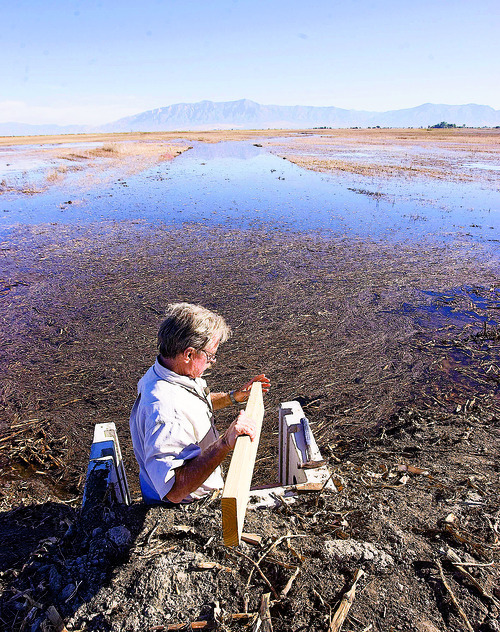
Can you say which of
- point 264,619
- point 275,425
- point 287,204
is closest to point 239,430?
point 264,619

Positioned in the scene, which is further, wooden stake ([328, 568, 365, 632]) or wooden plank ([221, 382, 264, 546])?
wooden plank ([221, 382, 264, 546])

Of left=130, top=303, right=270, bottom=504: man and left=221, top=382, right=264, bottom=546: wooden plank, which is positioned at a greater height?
left=130, top=303, right=270, bottom=504: man

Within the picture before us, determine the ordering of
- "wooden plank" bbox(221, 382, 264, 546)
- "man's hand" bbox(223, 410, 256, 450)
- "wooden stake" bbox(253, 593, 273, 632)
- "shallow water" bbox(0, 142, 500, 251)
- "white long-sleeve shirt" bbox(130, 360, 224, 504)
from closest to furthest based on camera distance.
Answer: "wooden stake" bbox(253, 593, 273, 632)
"wooden plank" bbox(221, 382, 264, 546)
"white long-sleeve shirt" bbox(130, 360, 224, 504)
"man's hand" bbox(223, 410, 256, 450)
"shallow water" bbox(0, 142, 500, 251)

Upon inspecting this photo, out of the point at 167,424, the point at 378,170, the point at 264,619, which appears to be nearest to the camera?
the point at 264,619

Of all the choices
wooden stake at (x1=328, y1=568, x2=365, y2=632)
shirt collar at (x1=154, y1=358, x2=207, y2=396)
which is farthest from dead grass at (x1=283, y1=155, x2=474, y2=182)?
wooden stake at (x1=328, y1=568, x2=365, y2=632)

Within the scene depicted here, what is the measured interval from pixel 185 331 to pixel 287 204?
15.8 metres

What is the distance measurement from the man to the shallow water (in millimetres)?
11608

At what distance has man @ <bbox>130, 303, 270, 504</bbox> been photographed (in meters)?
2.30

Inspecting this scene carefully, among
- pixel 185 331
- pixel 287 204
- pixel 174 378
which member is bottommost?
pixel 287 204

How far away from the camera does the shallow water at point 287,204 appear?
14.3 metres

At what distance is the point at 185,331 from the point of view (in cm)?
254

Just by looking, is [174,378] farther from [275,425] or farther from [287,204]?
[287,204]

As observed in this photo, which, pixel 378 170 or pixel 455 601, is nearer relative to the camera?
pixel 455 601

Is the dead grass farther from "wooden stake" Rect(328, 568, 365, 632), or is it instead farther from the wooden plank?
"wooden stake" Rect(328, 568, 365, 632)
